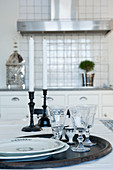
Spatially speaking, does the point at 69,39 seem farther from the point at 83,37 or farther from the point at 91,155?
the point at 91,155

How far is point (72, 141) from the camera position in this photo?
1255 mm

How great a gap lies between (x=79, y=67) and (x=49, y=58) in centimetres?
45

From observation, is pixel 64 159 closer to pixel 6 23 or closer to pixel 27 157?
pixel 27 157

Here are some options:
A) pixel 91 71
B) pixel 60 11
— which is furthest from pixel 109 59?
pixel 60 11

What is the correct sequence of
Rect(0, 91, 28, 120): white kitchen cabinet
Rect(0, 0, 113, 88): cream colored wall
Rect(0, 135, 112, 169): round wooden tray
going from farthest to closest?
Rect(0, 0, 113, 88): cream colored wall
Rect(0, 91, 28, 120): white kitchen cabinet
Rect(0, 135, 112, 169): round wooden tray

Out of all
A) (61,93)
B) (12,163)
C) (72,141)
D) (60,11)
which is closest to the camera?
(12,163)

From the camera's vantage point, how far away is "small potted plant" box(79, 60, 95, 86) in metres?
4.20

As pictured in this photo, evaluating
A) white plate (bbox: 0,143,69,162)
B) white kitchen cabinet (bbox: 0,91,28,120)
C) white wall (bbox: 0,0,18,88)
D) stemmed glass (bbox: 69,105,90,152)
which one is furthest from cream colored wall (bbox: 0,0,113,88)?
white plate (bbox: 0,143,69,162)

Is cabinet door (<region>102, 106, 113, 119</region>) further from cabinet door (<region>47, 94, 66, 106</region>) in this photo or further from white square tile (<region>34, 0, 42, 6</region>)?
white square tile (<region>34, 0, 42, 6</region>)

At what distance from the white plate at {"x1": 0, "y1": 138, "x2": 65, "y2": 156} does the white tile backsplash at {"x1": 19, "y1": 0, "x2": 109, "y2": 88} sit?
326 cm

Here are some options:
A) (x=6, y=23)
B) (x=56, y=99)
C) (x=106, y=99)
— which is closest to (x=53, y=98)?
(x=56, y=99)

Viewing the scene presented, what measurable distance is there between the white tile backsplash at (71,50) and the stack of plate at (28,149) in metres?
3.27

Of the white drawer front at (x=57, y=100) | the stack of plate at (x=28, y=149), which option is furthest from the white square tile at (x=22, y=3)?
the stack of plate at (x=28, y=149)

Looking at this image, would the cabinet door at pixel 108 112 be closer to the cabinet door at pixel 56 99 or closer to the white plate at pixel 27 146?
the cabinet door at pixel 56 99
